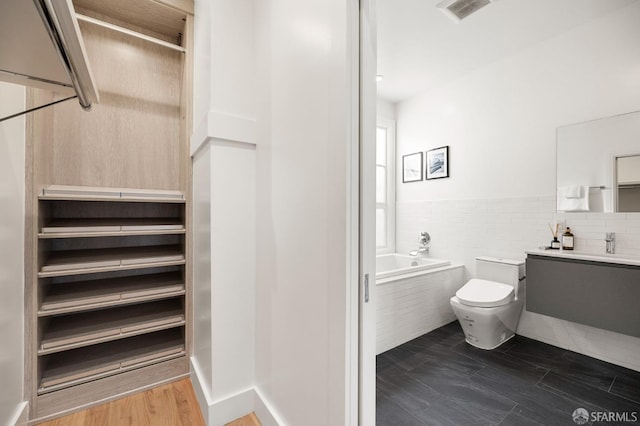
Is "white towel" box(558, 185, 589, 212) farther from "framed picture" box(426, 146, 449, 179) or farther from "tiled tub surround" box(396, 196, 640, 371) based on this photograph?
"framed picture" box(426, 146, 449, 179)

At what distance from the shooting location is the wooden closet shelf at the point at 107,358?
5.25 feet

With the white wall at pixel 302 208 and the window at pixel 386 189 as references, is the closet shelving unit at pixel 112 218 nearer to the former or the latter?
the white wall at pixel 302 208

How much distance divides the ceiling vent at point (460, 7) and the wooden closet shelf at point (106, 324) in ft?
9.70

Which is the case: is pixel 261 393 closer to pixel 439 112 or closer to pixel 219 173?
pixel 219 173

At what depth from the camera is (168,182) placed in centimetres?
212

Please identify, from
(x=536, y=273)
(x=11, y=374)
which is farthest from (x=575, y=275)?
(x=11, y=374)

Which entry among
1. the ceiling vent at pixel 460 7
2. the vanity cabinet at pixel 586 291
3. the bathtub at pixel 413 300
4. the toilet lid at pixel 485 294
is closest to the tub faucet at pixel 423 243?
the bathtub at pixel 413 300

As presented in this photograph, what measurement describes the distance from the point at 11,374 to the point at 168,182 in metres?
1.34

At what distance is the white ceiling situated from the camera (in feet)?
6.83

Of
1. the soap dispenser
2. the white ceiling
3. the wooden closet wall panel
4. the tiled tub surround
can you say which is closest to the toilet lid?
the tiled tub surround

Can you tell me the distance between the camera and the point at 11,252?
132 centimetres

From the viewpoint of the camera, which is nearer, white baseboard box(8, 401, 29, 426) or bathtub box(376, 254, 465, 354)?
white baseboard box(8, 401, 29, 426)

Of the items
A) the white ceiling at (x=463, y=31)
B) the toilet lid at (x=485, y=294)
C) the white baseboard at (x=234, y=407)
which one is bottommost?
the white baseboard at (x=234, y=407)

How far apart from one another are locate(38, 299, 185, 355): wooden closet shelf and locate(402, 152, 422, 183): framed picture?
305 cm
